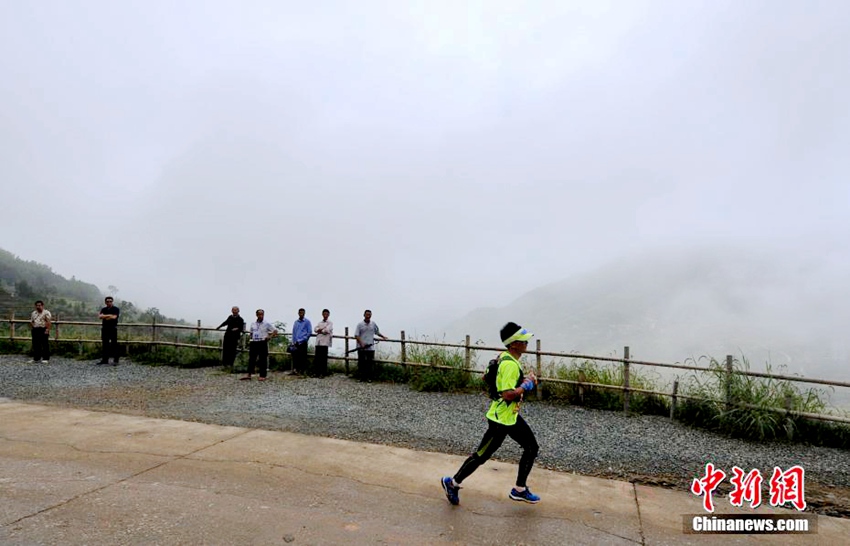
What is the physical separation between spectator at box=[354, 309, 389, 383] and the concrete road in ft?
15.5

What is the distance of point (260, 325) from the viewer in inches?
398

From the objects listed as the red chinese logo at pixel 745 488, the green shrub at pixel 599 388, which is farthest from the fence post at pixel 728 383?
the red chinese logo at pixel 745 488

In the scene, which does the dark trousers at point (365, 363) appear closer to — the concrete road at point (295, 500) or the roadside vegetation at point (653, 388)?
the roadside vegetation at point (653, 388)

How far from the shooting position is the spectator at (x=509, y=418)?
12.0 feet

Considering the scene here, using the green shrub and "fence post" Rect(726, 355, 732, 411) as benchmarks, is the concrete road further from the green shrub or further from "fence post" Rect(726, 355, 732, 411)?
the green shrub

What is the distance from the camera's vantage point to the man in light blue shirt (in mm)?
10797

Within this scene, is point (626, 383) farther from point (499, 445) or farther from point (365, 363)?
point (365, 363)

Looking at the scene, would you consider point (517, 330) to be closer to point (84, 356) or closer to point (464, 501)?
point (464, 501)

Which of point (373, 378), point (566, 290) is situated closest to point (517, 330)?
point (373, 378)

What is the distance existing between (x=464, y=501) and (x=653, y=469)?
235cm

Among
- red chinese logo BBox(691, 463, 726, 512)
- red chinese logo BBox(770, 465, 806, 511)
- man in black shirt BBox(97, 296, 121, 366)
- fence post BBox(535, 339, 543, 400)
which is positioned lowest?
red chinese logo BBox(770, 465, 806, 511)

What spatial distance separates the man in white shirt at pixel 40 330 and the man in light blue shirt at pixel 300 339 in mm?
6677

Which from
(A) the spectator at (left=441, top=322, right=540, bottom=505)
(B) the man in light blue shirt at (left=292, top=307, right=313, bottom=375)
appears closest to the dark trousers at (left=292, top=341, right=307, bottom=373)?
(B) the man in light blue shirt at (left=292, top=307, right=313, bottom=375)

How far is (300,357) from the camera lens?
1092 cm
